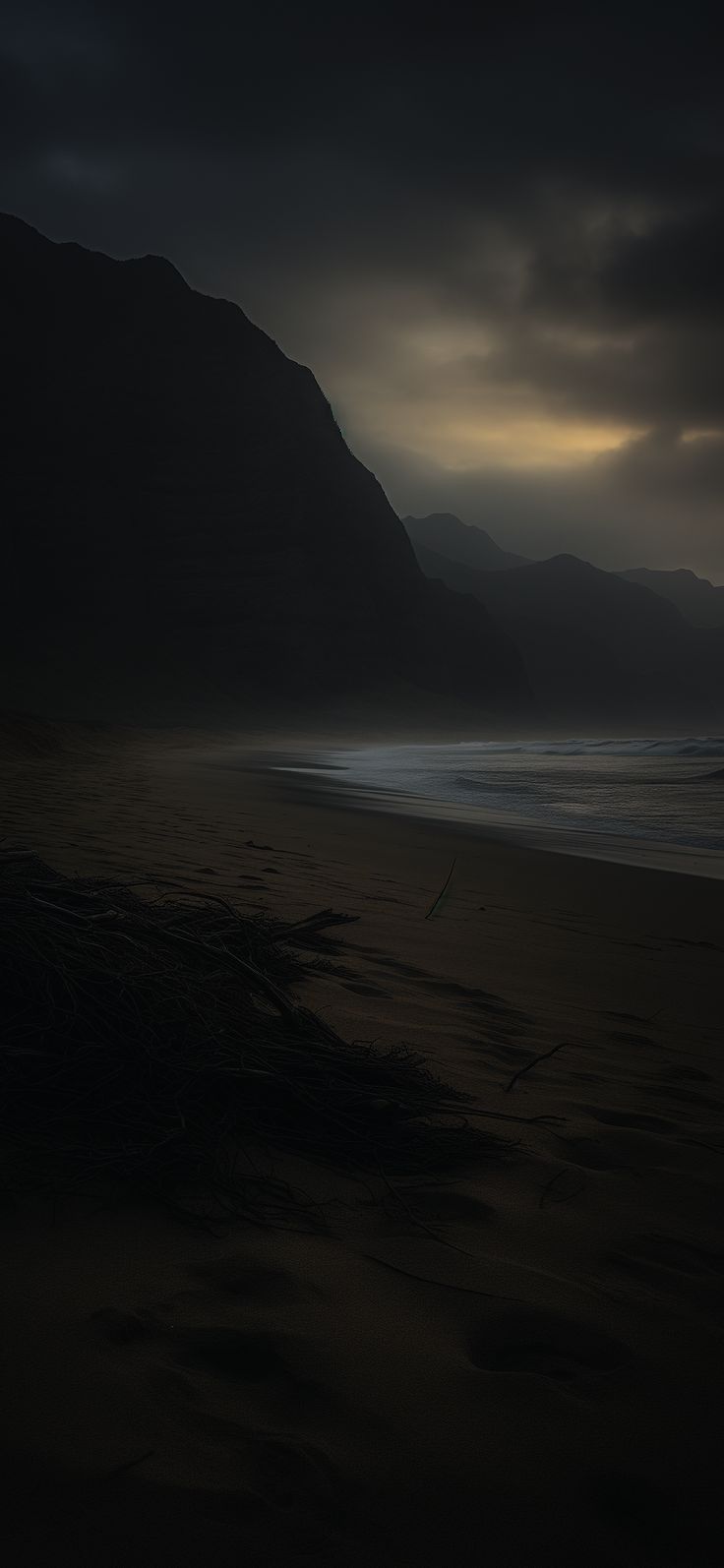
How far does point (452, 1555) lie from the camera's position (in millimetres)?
874

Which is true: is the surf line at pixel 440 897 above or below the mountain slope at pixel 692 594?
below

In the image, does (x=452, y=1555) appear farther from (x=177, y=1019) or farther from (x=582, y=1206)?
(x=177, y=1019)

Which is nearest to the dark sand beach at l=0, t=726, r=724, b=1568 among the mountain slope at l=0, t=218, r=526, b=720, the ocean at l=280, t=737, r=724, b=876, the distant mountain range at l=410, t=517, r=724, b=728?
the ocean at l=280, t=737, r=724, b=876

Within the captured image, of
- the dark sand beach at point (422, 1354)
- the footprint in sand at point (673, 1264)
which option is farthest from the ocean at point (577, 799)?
the footprint in sand at point (673, 1264)

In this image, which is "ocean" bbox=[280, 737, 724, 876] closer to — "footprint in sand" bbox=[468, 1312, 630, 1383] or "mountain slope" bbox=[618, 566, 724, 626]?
"footprint in sand" bbox=[468, 1312, 630, 1383]

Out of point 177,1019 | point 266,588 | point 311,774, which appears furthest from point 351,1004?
point 266,588

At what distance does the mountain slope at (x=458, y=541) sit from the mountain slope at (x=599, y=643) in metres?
35.4

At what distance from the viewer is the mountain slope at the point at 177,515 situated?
186 ft

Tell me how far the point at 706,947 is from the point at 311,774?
10592 mm

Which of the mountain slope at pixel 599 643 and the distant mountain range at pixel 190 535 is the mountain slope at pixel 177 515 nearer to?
the distant mountain range at pixel 190 535

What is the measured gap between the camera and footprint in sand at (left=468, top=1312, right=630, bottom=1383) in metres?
1.17

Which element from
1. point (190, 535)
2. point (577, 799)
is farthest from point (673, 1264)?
point (190, 535)

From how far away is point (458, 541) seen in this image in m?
175

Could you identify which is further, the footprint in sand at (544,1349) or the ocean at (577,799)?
the ocean at (577,799)
